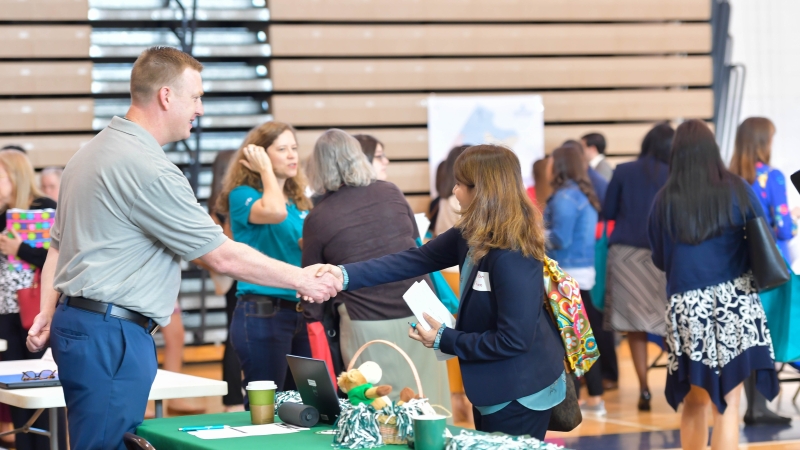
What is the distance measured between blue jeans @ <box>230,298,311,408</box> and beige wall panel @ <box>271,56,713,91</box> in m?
4.40

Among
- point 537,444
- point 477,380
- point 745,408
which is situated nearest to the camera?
point 537,444

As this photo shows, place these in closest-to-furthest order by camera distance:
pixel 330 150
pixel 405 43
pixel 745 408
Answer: pixel 330 150, pixel 745 408, pixel 405 43

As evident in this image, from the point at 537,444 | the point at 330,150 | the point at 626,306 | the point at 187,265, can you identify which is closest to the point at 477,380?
the point at 537,444

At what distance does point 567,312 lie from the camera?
2.79m

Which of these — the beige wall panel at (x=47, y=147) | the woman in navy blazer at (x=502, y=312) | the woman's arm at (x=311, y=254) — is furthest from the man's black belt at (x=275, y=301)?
the beige wall panel at (x=47, y=147)

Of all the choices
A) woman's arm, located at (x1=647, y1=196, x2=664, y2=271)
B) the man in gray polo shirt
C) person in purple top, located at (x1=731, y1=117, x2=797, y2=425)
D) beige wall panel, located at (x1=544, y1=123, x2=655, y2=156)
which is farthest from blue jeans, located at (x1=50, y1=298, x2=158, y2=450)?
beige wall panel, located at (x1=544, y1=123, x2=655, y2=156)

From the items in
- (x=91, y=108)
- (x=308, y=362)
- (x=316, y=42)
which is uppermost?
(x=316, y=42)

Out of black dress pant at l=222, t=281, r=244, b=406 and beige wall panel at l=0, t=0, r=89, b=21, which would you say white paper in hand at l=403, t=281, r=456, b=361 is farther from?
beige wall panel at l=0, t=0, r=89, b=21

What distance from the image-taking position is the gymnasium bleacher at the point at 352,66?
776cm

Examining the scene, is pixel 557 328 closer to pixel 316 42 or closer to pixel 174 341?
pixel 174 341

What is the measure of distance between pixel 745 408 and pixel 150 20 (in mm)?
5530

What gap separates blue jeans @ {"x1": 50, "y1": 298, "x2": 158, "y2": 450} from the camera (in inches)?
97.5

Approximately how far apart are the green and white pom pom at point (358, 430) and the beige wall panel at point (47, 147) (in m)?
6.11

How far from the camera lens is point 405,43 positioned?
8.45m
